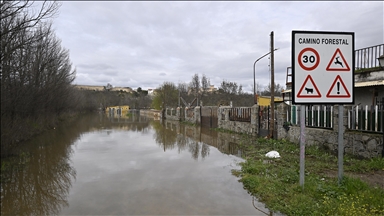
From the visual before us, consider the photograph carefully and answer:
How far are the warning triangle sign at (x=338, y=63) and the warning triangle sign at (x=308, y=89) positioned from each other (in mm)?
451

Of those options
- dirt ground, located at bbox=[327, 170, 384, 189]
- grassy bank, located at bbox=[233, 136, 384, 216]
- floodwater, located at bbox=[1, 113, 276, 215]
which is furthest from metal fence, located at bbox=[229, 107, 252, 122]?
dirt ground, located at bbox=[327, 170, 384, 189]

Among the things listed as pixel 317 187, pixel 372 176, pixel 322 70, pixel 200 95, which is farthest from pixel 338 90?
pixel 200 95

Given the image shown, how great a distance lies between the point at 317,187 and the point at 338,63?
256 cm

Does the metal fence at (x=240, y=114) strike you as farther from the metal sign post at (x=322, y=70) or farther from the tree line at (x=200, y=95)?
the tree line at (x=200, y=95)

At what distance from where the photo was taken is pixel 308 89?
5074mm

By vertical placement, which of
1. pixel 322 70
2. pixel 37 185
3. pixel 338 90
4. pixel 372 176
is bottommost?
pixel 37 185

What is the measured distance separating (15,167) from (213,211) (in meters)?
6.91

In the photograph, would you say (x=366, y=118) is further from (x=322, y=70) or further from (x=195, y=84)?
(x=195, y=84)

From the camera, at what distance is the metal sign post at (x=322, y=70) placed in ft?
16.5

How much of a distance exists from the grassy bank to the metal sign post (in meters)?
0.38

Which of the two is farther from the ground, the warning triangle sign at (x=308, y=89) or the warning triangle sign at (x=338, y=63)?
the warning triangle sign at (x=338, y=63)

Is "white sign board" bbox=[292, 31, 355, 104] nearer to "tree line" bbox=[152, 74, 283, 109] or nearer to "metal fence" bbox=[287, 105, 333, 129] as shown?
"metal fence" bbox=[287, 105, 333, 129]

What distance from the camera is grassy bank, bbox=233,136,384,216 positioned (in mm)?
4195

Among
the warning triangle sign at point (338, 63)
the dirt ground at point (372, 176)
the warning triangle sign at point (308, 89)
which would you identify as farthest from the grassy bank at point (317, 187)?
the warning triangle sign at point (338, 63)
